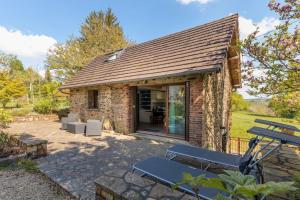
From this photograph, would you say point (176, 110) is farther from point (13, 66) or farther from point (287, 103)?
point (13, 66)

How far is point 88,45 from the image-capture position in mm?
28344

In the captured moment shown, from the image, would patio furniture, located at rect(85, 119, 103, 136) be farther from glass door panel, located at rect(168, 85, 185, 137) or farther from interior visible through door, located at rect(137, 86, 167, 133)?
interior visible through door, located at rect(137, 86, 167, 133)

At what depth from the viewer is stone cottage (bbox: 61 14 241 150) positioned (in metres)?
6.61

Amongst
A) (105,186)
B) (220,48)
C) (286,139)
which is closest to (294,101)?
(220,48)

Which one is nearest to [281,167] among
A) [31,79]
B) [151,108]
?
[151,108]

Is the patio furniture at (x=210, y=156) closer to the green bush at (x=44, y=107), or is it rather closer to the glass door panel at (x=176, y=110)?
the glass door panel at (x=176, y=110)

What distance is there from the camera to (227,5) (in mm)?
9008

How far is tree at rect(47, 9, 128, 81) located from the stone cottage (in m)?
11.9

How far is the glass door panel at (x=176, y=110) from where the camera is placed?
292 inches

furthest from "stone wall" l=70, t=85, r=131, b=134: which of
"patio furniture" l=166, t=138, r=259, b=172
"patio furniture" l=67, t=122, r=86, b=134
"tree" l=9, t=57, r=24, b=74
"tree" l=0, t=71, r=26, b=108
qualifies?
"tree" l=9, t=57, r=24, b=74

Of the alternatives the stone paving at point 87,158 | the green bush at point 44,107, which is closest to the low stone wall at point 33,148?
the stone paving at point 87,158

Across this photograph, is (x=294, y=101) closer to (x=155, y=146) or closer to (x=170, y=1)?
(x=155, y=146)

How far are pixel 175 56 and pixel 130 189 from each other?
6745mm

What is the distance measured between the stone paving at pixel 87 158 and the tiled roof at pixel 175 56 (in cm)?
295
